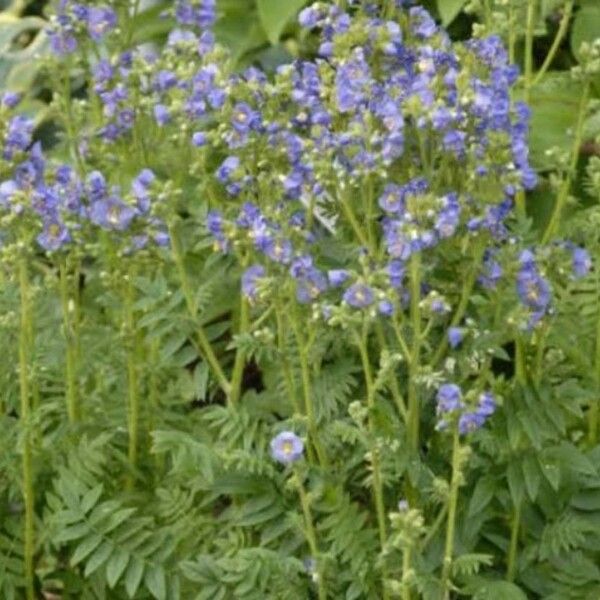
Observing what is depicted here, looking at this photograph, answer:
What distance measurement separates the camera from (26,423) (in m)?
2.88

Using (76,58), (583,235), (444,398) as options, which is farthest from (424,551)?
(76,58)

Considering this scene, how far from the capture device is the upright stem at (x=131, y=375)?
298 cm

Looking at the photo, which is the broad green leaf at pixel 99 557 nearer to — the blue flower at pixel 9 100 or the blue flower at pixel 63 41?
the blue flower at pixel 9 100

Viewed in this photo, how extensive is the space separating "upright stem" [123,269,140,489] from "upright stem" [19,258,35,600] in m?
0.17

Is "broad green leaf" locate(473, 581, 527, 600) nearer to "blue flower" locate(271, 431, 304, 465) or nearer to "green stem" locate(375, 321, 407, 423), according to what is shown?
"green stem" locate(375, 321, 407, 423)

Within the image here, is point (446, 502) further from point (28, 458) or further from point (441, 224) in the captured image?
point (28, 458)

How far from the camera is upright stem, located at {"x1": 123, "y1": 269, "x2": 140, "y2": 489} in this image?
2984mm

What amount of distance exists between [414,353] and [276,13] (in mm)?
1856

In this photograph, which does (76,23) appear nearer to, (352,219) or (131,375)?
(131,375)

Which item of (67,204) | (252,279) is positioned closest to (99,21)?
(67,204)

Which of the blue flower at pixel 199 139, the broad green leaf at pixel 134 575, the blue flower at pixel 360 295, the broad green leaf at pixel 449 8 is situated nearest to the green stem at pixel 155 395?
the broad green leaf at pixel 134 575

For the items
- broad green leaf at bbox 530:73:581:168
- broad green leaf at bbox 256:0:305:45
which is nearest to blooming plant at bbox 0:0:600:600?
broad green leaf at bbox 530:73:581:168

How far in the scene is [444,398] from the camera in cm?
251

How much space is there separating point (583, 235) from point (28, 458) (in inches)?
38.8
